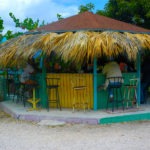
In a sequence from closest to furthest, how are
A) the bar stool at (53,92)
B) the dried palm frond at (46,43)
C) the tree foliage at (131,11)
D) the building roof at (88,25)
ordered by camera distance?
the dried palm frond at (46,43), the building roof at (88,25), the bar stool at (53,92), the tree foliage at (131,11)

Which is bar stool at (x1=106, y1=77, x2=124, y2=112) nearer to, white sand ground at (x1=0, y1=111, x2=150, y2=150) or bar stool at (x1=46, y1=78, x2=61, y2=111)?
white sand ground at (x1=0, y1=111, x2=150, y2=150)

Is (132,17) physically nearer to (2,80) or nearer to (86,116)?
(2,80)

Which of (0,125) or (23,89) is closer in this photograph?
(0,125)

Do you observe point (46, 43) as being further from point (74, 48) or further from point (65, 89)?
point (65, 89)

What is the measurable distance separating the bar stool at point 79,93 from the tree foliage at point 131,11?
6560 millimetres

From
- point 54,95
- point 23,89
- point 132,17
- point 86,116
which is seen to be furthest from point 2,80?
point 132,17

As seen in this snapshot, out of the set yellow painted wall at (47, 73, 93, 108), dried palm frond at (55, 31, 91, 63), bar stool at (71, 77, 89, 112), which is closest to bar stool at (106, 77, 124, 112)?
bar stool at (71, 77, 89, 112)

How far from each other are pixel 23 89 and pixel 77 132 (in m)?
4.03

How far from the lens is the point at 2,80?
1455 centimetres

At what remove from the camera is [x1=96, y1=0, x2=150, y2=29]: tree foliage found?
1628cm

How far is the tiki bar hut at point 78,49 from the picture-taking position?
9.84m

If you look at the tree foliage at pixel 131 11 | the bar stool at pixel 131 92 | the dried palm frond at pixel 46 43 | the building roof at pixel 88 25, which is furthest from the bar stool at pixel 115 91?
the tree foliage at pixel 131 11

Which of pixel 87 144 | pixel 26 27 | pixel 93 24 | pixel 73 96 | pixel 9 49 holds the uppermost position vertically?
pixel 26 27

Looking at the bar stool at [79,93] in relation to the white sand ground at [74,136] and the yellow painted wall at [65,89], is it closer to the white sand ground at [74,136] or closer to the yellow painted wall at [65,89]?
the yellow painted wall at [65,89]
